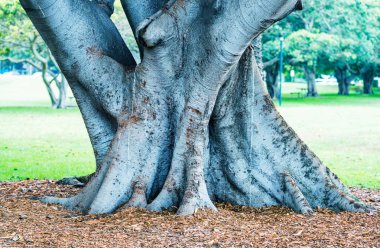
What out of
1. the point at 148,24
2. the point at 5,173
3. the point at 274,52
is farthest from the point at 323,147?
the point at 274,52

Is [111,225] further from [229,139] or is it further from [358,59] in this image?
[358,59]

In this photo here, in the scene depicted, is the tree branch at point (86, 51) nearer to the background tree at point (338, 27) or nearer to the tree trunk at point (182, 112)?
the tree trunk at point (182, 112)

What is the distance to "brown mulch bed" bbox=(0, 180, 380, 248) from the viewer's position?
670 centimetres

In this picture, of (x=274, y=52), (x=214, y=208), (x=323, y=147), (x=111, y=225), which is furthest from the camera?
(x=274, y=52)

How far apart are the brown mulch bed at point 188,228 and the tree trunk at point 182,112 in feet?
0.86

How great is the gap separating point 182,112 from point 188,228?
152 centimetres

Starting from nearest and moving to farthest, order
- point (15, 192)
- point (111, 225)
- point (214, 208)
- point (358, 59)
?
1. point (111, 225)
2. point (214, 208)
3. point (15, 192)
4. point (358, 59)

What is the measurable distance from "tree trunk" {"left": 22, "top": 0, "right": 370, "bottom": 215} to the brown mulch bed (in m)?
0.26

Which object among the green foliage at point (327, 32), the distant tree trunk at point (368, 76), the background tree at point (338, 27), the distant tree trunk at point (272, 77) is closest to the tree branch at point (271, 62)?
the green foliage at point (327, 32)

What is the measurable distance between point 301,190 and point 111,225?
2478mm

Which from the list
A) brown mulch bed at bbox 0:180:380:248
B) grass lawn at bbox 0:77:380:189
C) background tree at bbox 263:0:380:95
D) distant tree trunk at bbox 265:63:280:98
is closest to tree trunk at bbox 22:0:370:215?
brown mulch bed at bbox 0:180:380:248

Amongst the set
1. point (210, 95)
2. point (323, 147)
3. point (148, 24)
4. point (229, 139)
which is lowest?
point (323, 147)

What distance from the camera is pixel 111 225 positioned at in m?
7.31

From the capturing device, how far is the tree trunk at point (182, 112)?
7902mm
